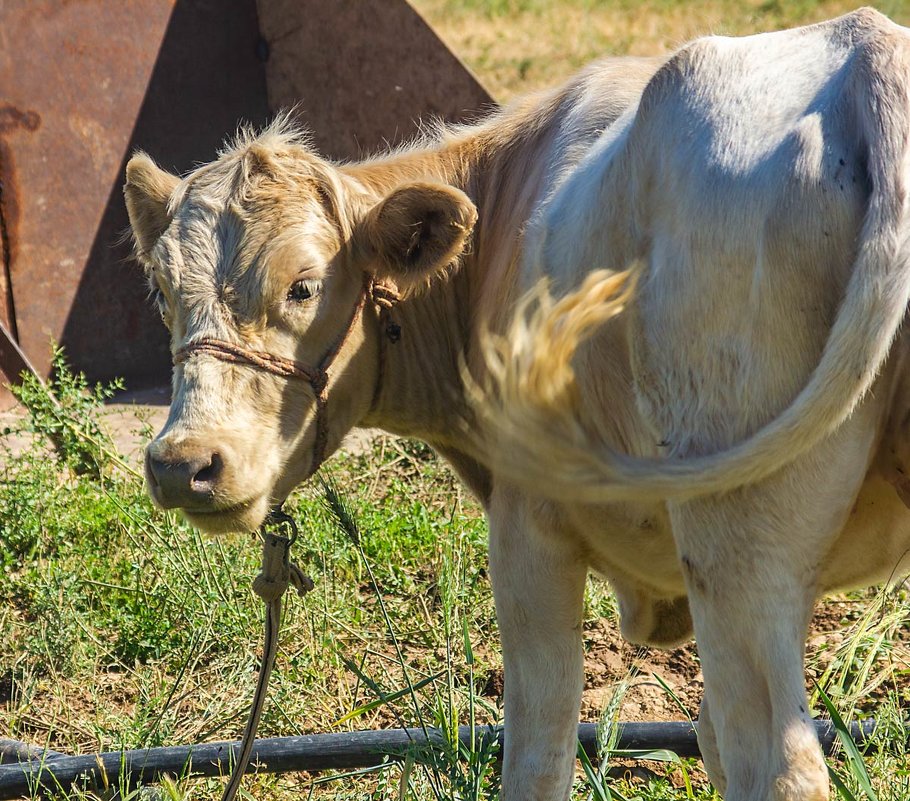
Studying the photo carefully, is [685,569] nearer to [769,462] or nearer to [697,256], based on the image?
[769,462]

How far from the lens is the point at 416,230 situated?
3213 millimetres

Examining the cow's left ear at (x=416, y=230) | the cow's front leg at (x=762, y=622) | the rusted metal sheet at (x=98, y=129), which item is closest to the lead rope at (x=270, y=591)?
the cow's left ear at (x=416, y=230)

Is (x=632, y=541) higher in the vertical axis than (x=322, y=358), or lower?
lower

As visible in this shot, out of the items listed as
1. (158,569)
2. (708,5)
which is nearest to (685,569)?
(158,569)

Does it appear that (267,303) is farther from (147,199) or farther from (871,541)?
(871,541)

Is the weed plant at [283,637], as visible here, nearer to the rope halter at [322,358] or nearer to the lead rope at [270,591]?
the lead rope at [270,591]

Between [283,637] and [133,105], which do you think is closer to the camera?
[283,637]

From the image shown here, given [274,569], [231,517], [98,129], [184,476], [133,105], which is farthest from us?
[133,105]

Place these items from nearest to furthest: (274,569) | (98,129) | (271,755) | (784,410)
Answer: (784,410), (274,569), (271,755), (98,129)

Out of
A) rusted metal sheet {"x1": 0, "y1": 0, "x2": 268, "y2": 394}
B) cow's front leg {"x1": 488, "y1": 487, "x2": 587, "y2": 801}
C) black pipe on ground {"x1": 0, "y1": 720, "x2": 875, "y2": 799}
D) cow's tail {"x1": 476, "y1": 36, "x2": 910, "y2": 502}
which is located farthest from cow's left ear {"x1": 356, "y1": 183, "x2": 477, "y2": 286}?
rusted metal sheet {"x1": 0, "y1": 0, "x2": 268, "y2": 394}

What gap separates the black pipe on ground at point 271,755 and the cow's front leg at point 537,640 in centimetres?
32

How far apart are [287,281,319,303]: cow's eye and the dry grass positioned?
8.96 metres

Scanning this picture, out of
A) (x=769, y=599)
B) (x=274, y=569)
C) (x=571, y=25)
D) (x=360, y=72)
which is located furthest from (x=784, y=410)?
(x=571, y=25)

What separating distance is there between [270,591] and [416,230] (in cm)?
106
